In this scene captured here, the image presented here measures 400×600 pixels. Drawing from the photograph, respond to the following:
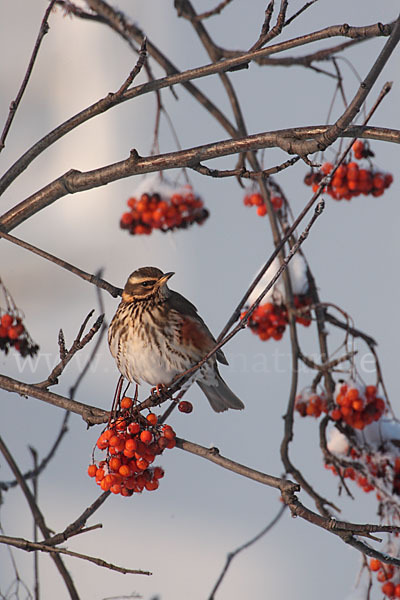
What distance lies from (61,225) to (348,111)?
16.4 ft

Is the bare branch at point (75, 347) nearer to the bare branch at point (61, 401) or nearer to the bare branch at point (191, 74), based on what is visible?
the bare branch at point (61, 401)

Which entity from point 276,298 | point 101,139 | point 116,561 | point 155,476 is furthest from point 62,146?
point 155,476

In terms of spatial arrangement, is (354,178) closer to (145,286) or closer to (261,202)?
(261,202)

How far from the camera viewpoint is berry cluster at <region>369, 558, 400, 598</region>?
226 centimetres

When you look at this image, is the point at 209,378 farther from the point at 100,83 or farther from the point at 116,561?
the point at 100,83

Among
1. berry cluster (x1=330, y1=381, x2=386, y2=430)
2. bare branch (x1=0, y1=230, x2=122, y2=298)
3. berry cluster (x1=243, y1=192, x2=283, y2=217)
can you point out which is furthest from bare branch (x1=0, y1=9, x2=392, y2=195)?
berry cluster (x1=243, y1=192, x2=283, y2=217)

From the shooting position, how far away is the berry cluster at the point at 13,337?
8.77 feet

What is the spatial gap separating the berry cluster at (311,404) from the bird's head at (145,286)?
601 millimetres

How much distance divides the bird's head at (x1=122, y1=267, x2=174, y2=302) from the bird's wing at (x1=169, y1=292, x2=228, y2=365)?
46mm

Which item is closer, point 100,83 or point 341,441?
point 341,441

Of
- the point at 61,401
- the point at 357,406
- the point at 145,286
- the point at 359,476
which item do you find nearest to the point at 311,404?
the point at 357,406

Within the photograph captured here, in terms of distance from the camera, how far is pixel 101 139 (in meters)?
6.07

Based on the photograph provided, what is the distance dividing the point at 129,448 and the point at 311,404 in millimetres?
1145

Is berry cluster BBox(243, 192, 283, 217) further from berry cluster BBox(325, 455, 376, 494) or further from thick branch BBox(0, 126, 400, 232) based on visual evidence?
thick branch BBox(0, 126, 400, 232)
